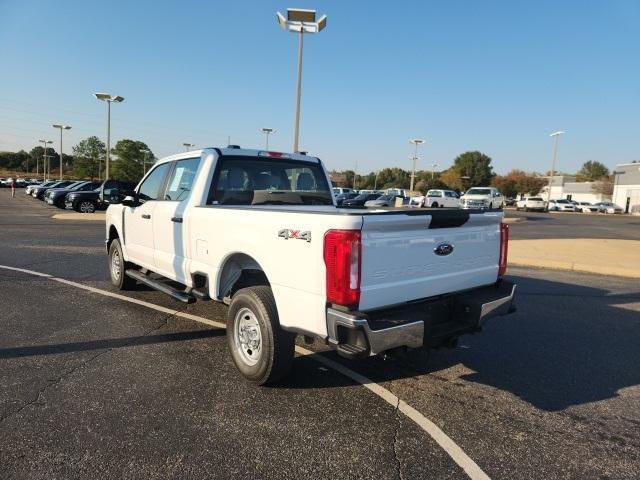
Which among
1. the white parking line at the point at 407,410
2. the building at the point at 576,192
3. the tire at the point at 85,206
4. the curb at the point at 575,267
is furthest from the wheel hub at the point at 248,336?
the building at the point at 576,192

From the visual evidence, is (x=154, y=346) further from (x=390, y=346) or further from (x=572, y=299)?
(x=572, y=299)

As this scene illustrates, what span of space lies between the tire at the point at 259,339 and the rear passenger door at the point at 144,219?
216 centimetres

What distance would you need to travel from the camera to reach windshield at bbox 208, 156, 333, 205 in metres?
5.00

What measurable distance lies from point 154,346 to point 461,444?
10.4 feet

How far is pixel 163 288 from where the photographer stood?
208 inches

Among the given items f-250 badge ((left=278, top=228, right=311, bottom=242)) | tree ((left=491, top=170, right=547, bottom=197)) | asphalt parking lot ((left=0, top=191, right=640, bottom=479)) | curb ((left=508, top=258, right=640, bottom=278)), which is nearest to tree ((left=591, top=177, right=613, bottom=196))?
tree ((left=491, top=170, right=547, bottom=197))

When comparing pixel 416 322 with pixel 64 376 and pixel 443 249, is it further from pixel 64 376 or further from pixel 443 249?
pixel 64 376

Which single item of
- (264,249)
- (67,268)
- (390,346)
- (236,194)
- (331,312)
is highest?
(236,194)

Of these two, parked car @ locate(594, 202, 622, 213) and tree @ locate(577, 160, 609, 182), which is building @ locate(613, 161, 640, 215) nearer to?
parked car @ locate(594, 202, 622, 213)

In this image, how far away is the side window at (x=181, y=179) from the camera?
512 cm

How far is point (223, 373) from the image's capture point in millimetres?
4195

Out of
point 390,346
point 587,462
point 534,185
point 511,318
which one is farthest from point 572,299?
point 534,185

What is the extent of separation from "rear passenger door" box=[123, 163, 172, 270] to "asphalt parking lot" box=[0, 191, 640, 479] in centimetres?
78

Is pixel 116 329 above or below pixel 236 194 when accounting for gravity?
below
